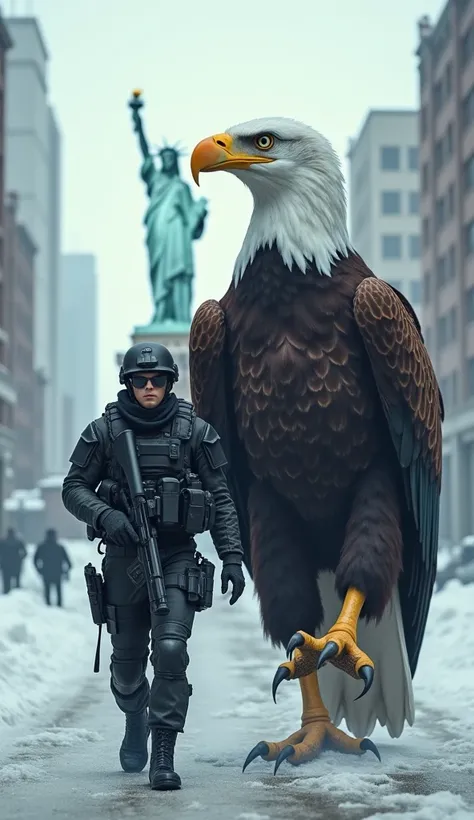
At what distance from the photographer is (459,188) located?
43531 millimetres

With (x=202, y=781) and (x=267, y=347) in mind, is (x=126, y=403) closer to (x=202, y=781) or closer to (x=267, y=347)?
(x=267, y=347)

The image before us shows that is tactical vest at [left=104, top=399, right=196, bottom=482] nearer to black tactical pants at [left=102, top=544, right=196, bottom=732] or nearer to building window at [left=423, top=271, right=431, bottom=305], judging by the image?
black tactical pants at [left=102, top=544, right=196, bottom=732]

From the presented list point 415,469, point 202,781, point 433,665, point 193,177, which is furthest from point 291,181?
point 433,665

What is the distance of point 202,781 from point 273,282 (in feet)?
7.27

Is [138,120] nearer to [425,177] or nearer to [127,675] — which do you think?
[127,675]

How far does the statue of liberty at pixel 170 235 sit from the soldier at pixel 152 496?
2061 cm

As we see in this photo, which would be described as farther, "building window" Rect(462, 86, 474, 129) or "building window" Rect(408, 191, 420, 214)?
"building window" Rect(408, 191, 420, 214)

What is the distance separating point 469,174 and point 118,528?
39.5m

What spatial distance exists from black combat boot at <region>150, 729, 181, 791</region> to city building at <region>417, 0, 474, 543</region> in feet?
119

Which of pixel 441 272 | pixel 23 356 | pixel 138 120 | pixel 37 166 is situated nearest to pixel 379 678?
pixel 138 120

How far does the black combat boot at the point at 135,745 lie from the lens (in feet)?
17.9

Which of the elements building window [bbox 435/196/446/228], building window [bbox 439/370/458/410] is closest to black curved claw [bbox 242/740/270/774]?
building window [bbox 439/370/458/410]

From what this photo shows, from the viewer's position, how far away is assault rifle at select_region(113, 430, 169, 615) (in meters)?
4.93

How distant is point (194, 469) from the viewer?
531 cm
